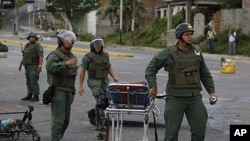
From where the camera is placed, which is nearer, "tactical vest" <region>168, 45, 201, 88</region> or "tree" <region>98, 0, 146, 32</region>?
"tactical vest" <region>168, 45, 201, 88</region>

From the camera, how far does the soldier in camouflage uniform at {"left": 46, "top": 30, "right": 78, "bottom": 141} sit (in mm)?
9109

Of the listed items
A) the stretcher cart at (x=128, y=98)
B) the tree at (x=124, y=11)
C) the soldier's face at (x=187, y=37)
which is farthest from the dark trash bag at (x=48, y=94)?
the tree at (x=124, y=11)

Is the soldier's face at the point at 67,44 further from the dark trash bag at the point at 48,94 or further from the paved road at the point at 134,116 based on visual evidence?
the paved road at the point at 134,116

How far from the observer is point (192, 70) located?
26.6ft

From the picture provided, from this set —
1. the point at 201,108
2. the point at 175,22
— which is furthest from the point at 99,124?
the point at 175,22

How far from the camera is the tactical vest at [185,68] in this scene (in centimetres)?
806

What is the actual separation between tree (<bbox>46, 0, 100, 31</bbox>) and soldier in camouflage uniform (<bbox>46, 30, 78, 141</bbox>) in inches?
2238

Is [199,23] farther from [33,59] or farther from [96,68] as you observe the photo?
[96,68]

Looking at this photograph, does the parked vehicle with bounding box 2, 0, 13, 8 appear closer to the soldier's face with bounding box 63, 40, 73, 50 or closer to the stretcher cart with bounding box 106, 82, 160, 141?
the soldier's face with bounding box 63, 40, 73, 50

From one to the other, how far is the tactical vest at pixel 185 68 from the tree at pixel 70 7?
58182 millimetres

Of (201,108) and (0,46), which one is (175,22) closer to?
(0,46)

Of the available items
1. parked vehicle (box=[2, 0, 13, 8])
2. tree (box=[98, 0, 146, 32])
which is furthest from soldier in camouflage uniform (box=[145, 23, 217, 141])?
parked vehicle (box=[2, 0, 13, 8])

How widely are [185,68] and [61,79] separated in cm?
216

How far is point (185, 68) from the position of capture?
8.08 metres
